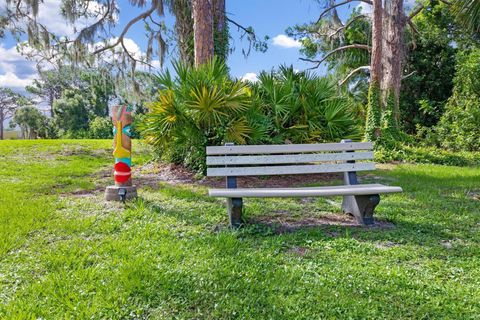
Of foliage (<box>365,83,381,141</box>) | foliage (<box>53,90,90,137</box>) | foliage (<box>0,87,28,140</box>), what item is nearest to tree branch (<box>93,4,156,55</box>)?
foliage (<box>365,83,381,141</box>)

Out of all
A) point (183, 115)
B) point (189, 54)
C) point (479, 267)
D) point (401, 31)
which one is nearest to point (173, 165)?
point (183, 115)

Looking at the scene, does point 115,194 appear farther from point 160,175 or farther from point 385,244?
point 385,244

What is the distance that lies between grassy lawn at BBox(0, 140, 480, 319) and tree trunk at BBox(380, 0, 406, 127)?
6.33 metres

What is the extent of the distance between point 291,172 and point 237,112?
202 cm

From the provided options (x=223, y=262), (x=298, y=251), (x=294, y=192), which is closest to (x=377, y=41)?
(x=294, y=192)

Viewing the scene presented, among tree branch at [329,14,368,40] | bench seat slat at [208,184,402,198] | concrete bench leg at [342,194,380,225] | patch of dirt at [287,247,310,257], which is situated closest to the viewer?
patch of dirt at [287,247,310,257]

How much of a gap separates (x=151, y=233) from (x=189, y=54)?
22.3 feet

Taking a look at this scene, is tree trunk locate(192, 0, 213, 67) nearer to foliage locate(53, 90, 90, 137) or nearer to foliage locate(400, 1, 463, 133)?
foliage locate(400, 1, 463, 133)

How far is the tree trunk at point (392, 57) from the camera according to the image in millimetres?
10102

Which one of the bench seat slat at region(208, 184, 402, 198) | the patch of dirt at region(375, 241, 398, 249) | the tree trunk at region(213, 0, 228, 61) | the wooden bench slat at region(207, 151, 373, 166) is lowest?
the patch of dirt at region(375, 241, 398, 249)

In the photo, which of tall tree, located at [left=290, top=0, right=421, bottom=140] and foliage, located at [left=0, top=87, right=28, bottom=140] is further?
foliage, located at [left=0, top=87, right=28, bottom=140]

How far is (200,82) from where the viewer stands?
5070 mm

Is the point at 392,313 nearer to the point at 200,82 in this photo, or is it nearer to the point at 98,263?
the point at 98,263

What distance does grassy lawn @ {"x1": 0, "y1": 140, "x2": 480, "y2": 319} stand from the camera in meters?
1.92
